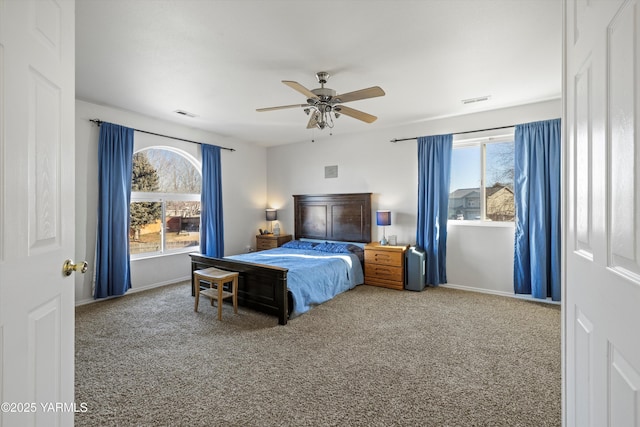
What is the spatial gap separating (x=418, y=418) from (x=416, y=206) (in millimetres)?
3624

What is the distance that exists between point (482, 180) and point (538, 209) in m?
0.87

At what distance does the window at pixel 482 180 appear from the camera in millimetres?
4441

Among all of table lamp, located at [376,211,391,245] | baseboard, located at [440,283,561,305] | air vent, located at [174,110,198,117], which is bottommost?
baseboard, located at [440,283,561,305]

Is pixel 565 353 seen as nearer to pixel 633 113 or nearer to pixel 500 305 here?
pixel 633 113

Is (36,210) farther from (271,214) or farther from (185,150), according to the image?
(271,214)

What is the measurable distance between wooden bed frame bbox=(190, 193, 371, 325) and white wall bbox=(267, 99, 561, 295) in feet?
0.66

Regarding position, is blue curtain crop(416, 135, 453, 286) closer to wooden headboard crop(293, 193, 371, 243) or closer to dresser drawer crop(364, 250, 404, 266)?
dresser drawer crop(364, 250, 404, 266)

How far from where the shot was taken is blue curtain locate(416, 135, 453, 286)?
15.4 ft

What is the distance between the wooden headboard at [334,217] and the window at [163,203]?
2.00m

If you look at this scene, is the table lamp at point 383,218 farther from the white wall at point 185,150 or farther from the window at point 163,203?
the window at point 163,203

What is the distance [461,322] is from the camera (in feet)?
11.1

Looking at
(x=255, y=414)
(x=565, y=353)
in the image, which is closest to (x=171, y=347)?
(x=255, y=414)

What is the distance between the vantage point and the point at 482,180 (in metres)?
4.62

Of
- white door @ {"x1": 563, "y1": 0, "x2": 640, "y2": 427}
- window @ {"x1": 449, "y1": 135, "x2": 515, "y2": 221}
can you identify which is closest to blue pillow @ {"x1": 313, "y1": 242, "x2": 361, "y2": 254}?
window @ {"x1": 449, "y1": 135, "x2": 515, "y2": 221}
